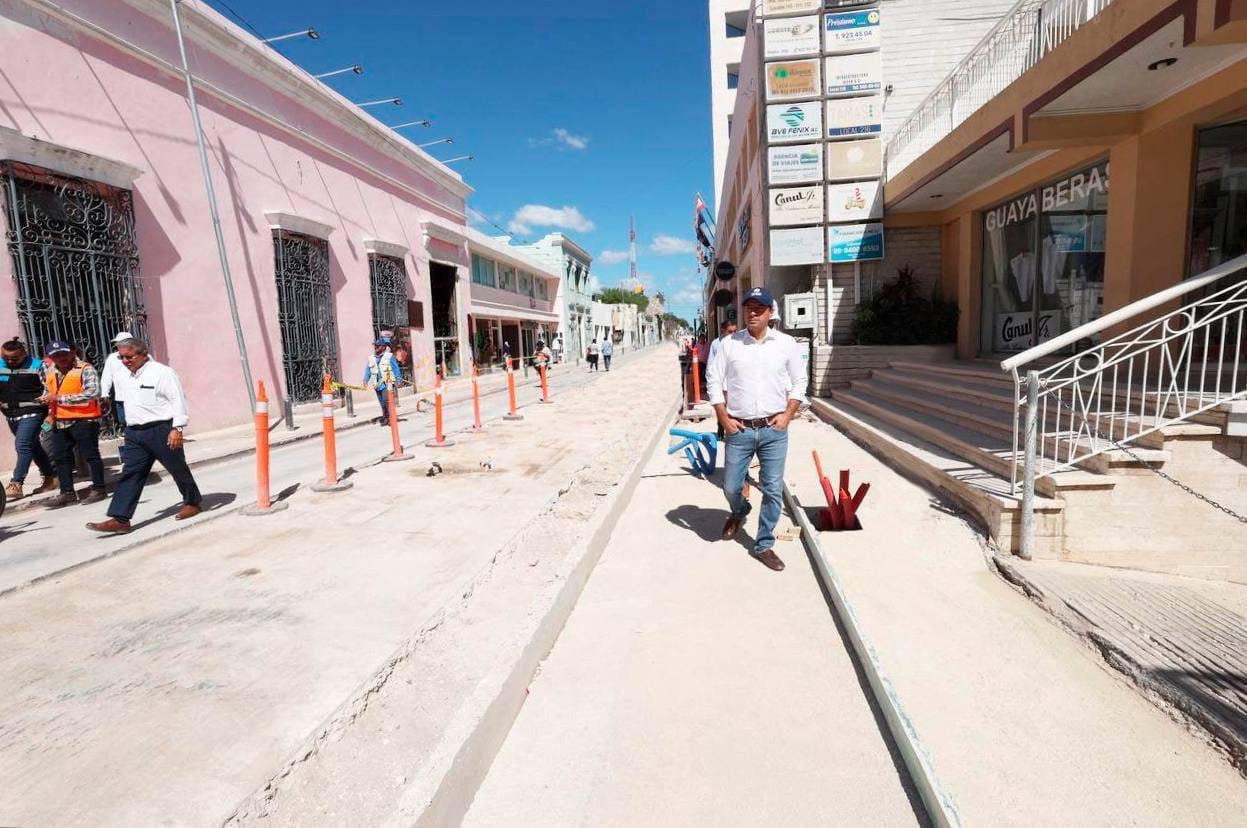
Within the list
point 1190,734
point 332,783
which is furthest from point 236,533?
point 1190,734

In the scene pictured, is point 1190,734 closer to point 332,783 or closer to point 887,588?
point 887,588

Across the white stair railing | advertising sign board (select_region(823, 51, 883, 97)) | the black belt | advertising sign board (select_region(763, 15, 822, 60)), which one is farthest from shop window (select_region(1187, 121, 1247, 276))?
the black belt

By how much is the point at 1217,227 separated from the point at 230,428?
14.8 m

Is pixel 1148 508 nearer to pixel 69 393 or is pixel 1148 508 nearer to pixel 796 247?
pixel 796 247

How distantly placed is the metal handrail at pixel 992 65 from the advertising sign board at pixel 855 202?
1.50 feet

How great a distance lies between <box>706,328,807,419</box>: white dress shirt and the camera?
13.4 ft

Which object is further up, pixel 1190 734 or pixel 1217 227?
pixel 1217 227

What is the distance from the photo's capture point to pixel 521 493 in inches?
242

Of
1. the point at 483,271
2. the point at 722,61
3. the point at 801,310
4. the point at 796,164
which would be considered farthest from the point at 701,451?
the point at 722,61

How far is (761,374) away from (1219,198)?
6106 millimetres

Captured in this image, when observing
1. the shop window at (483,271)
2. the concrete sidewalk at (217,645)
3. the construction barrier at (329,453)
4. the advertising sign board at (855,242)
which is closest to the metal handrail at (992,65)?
the advertising sign board at (855,242)

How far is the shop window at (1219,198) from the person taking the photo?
20.1 feet

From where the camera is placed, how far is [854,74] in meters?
11.6

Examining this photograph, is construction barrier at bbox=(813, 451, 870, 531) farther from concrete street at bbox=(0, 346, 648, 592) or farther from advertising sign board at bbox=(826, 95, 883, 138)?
advertising sign board at bbox=(826, 95, 883, 138)
